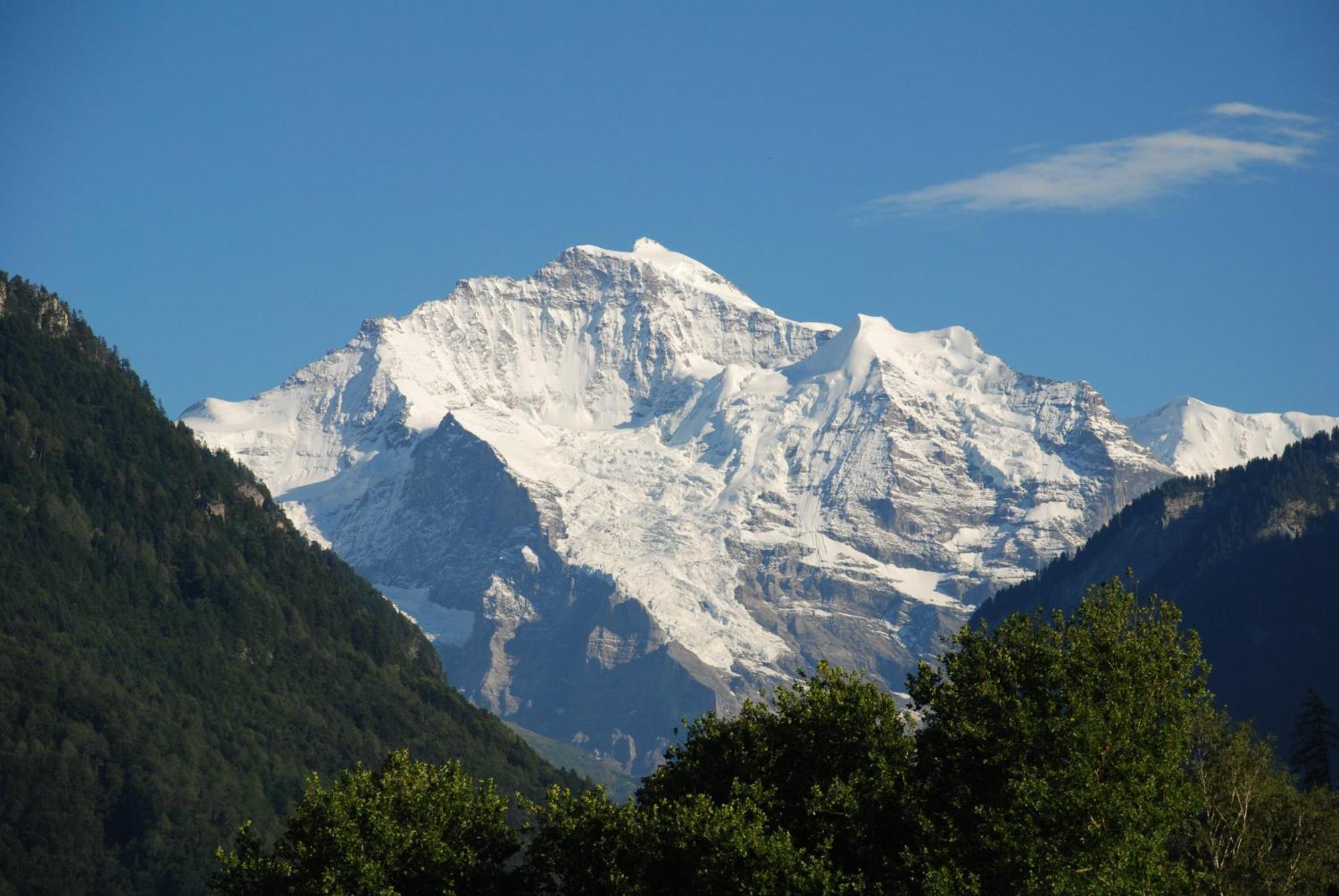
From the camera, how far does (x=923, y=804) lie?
280ft

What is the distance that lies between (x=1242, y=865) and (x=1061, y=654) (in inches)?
859

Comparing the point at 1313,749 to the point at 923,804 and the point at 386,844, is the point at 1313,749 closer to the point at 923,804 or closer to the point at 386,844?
the point at 923,804

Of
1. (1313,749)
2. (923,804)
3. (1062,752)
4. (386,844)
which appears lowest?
(386,844)

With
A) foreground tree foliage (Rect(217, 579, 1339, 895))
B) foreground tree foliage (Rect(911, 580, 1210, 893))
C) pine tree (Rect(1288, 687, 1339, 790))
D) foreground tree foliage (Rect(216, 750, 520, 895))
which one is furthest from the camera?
pine tree (Rect(1288, 687, 1339, 790))

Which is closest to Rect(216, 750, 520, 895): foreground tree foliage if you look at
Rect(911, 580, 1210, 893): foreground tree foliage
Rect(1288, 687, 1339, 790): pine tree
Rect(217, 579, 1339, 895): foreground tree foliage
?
Rect(217, 579, 1339, 895): foreground tree foliage

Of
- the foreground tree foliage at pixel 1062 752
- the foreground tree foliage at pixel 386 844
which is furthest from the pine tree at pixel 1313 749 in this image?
the foreground tree foliage at pixel 386 844

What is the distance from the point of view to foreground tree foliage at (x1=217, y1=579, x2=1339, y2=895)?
77.3 meters

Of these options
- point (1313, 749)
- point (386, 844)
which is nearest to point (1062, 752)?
point (386, 844)

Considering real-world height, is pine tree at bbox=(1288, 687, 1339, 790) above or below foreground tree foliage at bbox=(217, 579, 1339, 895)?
above

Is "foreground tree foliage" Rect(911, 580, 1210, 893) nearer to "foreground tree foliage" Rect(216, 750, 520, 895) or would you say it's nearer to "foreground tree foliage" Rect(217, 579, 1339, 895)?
"foreground tree foliage" Rect(217, 579, 1339, 895)

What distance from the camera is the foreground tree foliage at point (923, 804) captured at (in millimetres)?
77312

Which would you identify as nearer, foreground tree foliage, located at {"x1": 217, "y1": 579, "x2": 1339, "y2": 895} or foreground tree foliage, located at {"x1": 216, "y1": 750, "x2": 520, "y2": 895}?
foreground tree foliage, located at {"x1": 217, "y1": 579, "x2": 1339, "y2": 895}

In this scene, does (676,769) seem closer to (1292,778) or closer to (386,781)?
(386,781)

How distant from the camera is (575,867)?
88938 millimetres
